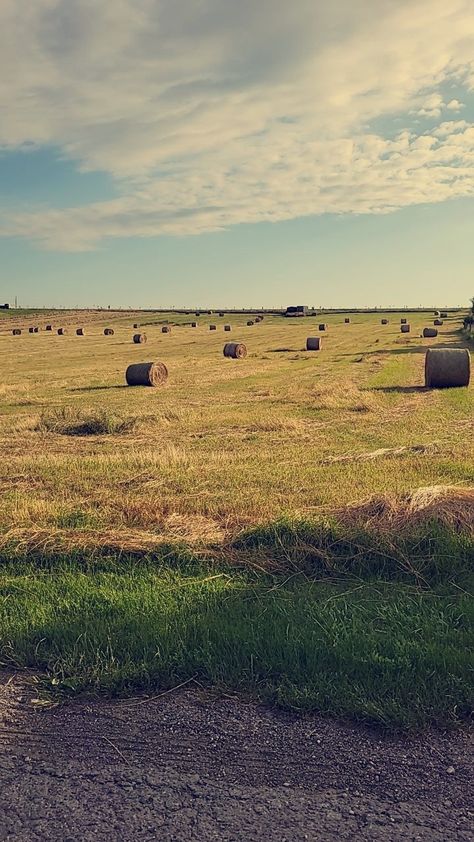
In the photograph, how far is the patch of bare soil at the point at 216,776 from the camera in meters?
3.30

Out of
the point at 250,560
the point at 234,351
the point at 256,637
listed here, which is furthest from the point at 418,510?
the point at 234,351

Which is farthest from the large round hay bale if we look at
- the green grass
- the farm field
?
the green grass

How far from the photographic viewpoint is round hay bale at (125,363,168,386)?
81.6 ft

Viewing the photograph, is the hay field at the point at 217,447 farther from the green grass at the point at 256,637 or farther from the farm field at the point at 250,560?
the green grass at the point at 256,637

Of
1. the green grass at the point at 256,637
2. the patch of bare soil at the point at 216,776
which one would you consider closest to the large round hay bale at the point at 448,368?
the green grass at the point at 256,637

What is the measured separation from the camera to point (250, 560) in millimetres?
6867

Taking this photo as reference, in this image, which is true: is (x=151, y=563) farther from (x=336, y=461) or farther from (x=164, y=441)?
(x=164, y=441)

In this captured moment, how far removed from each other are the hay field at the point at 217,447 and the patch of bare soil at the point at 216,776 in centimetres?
322

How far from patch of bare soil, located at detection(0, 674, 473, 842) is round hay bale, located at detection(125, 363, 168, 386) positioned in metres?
20.7

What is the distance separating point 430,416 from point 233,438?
5621 millimetres

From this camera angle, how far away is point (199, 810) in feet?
11.2

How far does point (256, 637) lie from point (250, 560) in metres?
1.77

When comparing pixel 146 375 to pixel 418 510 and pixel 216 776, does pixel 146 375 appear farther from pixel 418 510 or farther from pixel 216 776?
pixel 216 776

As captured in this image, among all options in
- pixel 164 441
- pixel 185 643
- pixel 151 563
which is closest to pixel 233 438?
pixel 164 441
